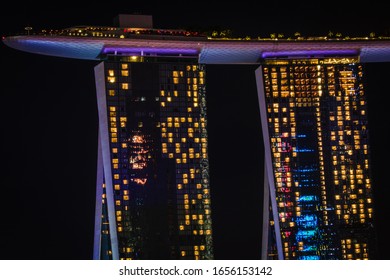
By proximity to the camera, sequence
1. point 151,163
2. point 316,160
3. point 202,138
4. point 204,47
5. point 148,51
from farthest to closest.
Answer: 1. point 316,160
2. point 148,51
3. point 202,138
4. point 204,47
5. point 151,163

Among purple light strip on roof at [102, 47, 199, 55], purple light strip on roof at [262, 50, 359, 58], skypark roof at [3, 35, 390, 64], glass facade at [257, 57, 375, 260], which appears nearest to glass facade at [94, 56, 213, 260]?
purple light strip on roof at [102, 47, 199, 55]

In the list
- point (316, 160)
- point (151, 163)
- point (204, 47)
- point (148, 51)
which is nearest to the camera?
point (151, 163)

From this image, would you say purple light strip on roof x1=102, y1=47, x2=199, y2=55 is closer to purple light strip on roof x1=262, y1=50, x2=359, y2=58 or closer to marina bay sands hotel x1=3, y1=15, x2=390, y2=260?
marina bay sands hotel x1=3, y1=15, x2=390, y2=260

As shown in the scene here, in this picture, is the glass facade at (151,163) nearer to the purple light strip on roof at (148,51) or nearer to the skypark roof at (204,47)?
the purple light strip on roof at (148,51)

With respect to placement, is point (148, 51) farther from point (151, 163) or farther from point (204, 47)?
point (151, 163)

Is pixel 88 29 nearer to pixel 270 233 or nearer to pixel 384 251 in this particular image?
pixel 270 233

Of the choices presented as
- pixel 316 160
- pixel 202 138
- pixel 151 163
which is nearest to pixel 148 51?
pixel 202 138

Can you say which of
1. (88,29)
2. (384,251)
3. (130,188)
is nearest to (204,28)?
(88,29)
